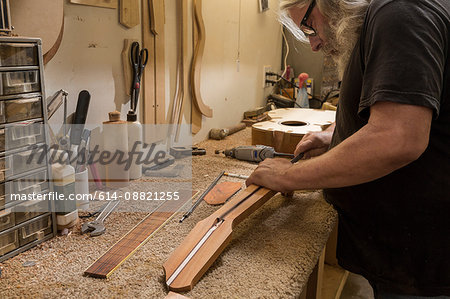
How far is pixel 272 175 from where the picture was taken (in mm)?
1120

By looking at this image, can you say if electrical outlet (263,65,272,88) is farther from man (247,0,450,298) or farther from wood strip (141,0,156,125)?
man (247,0,450,298)

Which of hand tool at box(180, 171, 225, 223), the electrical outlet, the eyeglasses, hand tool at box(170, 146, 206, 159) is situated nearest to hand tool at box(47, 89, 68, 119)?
hand tool at box(180, 171, 225, 223)

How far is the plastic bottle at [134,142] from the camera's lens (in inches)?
56.5

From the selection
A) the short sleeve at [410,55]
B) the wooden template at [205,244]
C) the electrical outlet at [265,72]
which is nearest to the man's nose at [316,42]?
the short sleeve at [410,55]

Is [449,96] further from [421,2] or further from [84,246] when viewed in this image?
[84,246]

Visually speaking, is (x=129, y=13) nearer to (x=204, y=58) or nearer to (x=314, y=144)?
(x=204, y=58)

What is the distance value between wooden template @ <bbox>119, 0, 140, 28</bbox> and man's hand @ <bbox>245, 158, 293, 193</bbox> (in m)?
0.78

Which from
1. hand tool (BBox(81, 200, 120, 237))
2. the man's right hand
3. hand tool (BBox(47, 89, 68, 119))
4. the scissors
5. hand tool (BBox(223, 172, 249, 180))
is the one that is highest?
the scissors

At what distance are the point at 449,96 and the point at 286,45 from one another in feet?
8.81

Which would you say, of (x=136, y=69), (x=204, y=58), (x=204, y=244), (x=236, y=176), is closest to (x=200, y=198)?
(x=236, y=176)

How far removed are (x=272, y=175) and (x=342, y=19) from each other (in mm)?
461

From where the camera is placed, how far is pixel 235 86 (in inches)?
99.1

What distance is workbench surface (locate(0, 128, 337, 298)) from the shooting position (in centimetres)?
80

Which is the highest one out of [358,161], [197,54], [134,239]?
[197,54]
